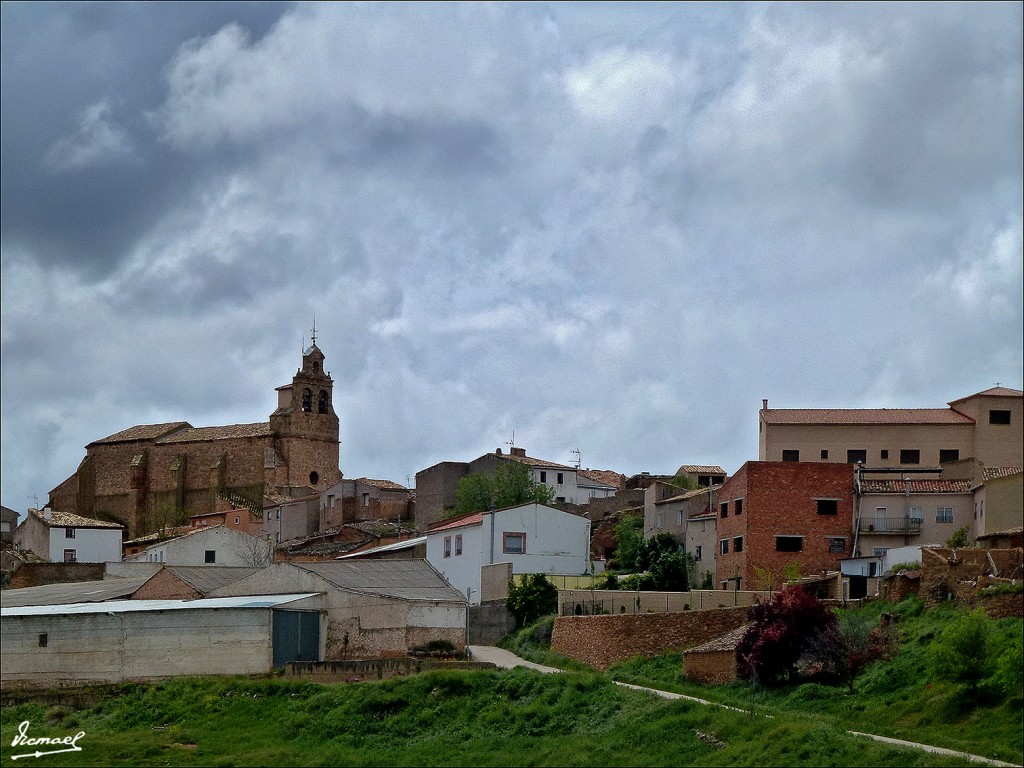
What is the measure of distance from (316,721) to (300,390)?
73.8 meters

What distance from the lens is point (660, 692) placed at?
38219 millimetres

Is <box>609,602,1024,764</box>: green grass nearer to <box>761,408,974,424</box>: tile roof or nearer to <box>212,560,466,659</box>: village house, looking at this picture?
<box>212,560,466,659</box>: village house

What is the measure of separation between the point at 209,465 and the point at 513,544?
58015 millimetres

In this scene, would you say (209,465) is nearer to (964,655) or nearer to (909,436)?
(909,436)

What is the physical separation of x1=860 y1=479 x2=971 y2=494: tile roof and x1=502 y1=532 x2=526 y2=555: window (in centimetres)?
1136

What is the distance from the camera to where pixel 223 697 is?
40.5m

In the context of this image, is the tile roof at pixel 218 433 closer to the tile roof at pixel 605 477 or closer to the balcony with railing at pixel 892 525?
the tile roof at pixel 605 477

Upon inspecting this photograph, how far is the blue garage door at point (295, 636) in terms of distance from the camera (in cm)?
4297

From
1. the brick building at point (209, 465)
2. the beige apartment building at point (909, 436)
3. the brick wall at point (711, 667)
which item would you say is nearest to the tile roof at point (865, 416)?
the beige apartment building at point (909, 436)

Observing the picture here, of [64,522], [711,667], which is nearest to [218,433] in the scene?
[64,522]

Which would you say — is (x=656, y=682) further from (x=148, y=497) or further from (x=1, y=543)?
(x=148, y=497)

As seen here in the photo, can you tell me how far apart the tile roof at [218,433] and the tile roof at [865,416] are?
49.9 meters

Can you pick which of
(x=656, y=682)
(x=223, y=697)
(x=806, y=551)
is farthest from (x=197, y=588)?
(x=806, y=551)

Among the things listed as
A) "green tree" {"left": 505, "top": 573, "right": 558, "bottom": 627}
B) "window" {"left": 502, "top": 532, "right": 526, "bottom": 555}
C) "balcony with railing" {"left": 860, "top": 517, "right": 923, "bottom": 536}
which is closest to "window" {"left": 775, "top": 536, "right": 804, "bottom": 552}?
"balcony with railing" {"left": 860, "top": 517, "right": 923, "bottom": 536}
